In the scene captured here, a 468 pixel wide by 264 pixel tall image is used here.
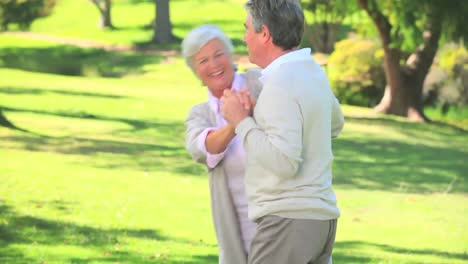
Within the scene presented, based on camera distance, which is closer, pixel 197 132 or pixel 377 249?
pixel 197 132

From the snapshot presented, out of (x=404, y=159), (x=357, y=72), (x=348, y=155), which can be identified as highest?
(x=348, y=155)

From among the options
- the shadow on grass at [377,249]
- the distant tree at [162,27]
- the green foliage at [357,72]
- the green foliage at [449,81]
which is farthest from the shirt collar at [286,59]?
the distant tree at [162,27]

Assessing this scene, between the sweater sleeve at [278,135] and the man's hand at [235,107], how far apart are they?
0.26ft

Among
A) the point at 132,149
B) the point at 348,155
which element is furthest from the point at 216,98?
the point at 348,155

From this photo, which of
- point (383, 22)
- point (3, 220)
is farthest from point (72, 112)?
point (3, 220)

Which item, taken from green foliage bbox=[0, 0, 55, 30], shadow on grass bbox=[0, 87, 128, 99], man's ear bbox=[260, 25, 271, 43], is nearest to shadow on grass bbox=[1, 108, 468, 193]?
shadow on grass bbox=[0, 87, 128, 99]

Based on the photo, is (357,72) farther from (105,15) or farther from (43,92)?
(105,15)

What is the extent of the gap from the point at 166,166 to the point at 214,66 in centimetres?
1159

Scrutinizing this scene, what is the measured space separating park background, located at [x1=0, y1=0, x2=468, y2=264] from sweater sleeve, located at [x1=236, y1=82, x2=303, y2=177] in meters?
5.26

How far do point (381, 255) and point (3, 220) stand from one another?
3684 millimetres

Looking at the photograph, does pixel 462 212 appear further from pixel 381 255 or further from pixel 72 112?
pixel 72 112

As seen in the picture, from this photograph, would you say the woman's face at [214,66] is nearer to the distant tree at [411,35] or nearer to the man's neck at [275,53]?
the man's neck at [275,53]

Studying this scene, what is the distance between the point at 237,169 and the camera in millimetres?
4738

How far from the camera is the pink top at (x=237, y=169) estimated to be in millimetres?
4699
